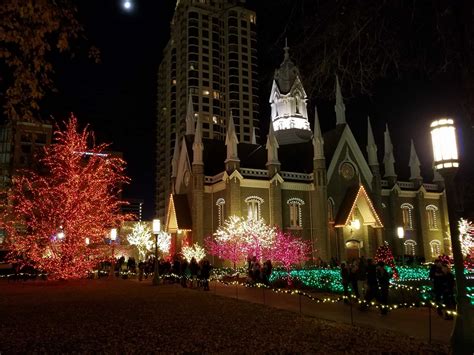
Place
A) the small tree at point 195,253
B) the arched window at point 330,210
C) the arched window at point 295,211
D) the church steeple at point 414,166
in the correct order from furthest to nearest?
the church steeple at point 414,166 → the arched window at point 330,210 → the arched window at point 295,211 → the small tree at point 195,253

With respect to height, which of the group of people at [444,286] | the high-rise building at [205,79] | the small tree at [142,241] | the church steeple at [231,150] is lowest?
the group of people at [444,286]

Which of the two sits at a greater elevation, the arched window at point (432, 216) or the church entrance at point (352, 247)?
the arched window at point (432, 216)

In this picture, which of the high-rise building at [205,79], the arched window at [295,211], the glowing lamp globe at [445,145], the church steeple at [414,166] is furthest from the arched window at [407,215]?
the high-rise building at [205,79]

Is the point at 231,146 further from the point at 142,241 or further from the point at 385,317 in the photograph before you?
the point at 385,317

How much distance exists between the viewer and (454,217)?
25.2ft

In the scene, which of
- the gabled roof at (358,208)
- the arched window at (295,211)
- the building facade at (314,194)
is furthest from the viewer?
the arched window at (295,211)

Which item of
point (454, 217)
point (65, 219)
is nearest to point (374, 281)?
point (454, 217)

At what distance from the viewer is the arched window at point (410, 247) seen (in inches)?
1841

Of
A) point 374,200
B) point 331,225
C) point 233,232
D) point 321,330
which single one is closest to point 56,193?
point 233,232

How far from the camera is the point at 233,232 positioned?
1357 inches

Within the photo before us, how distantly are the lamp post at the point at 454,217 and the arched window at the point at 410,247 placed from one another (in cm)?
4188

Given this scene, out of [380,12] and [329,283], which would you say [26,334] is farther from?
[329,283]

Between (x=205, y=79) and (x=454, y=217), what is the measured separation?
9771 centimetres

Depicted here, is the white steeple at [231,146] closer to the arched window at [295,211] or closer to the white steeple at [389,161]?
the arched window at [295,211]
